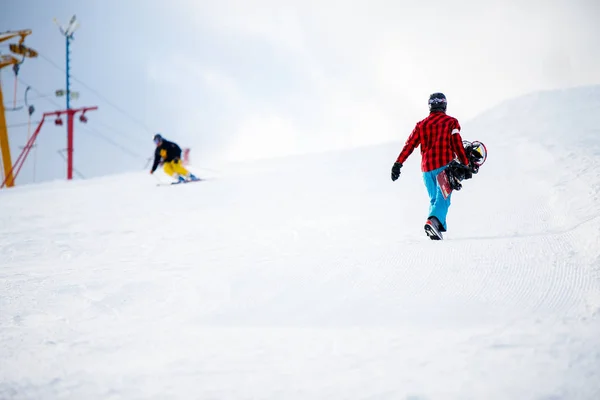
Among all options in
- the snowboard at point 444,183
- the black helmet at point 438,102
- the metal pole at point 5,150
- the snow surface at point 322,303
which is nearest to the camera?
the snow surface at point 322,303

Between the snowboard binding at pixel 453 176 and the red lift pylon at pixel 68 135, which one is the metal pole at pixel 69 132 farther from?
the snowboard binding at pixel 453 176

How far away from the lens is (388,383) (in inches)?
67.5

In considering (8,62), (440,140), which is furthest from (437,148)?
(8,62)

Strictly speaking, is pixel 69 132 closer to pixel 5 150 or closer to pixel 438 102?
pixel 5 150

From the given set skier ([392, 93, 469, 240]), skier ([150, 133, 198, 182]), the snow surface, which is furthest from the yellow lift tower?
skier ([392, 93, 469, 240])

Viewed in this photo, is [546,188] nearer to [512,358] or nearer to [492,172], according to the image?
[492,172]

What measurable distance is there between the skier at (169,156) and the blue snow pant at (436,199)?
8.37 m

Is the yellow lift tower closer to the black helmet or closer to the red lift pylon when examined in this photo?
the red lift pylon

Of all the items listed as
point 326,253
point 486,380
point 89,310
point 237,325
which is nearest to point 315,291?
point 237,325

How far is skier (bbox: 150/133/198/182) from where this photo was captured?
1085 centimetres

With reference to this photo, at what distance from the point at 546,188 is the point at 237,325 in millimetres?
5032

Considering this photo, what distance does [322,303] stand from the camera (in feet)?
8.65

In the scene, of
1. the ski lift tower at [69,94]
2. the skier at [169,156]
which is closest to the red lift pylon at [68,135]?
the ski lift tower at [69,94]

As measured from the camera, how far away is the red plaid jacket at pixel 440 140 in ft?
13.6
